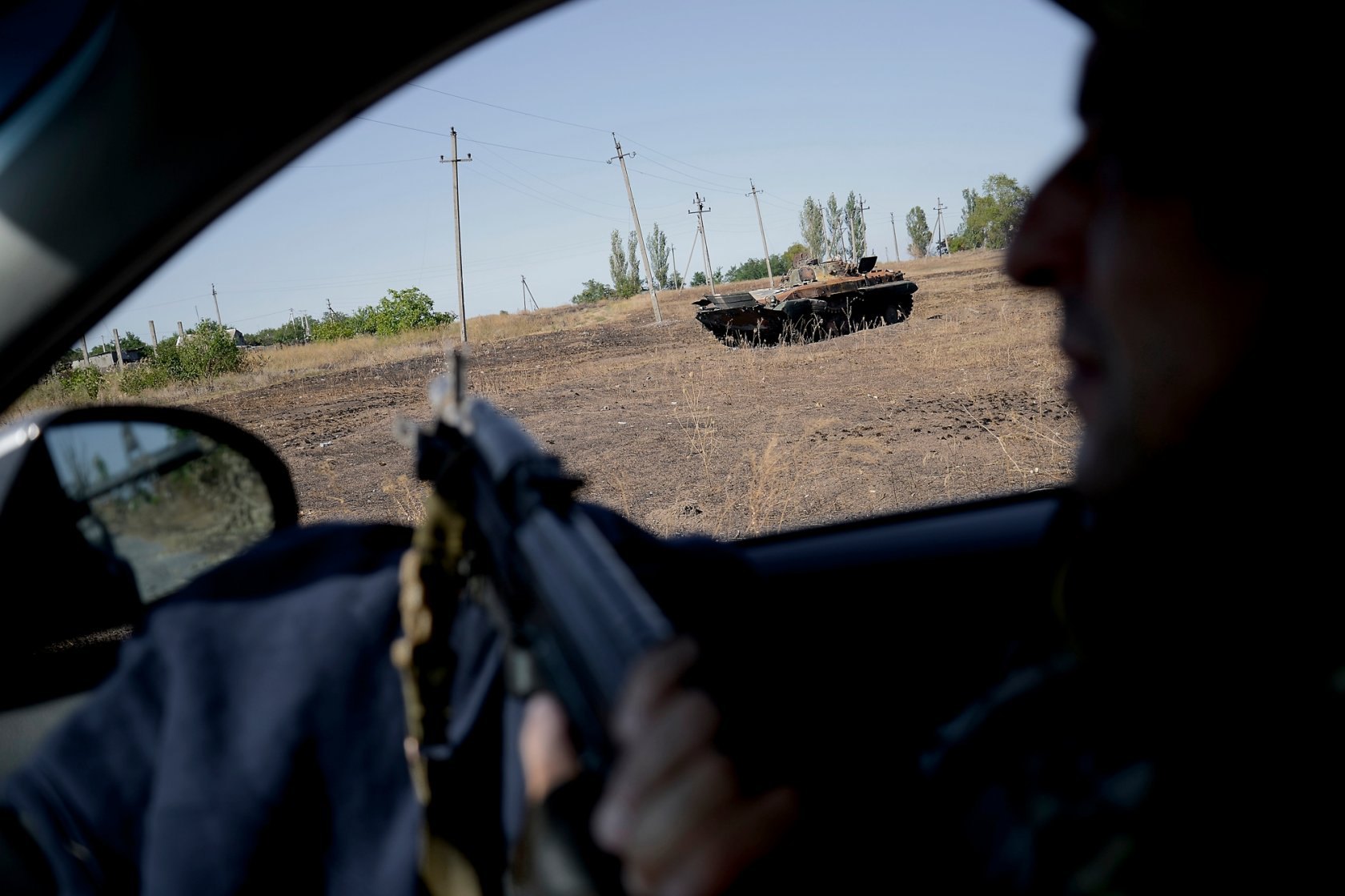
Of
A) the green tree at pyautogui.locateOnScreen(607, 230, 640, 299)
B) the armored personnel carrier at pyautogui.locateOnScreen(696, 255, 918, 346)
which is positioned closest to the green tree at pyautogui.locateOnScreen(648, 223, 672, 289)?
the green tree at pyautogui.locateOnScreen(607, 230, 640, 299)

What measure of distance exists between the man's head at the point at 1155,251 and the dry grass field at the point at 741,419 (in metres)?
0.23

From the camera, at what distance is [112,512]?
1.46 m

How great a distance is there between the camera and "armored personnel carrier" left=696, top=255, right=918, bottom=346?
1827 centimetres

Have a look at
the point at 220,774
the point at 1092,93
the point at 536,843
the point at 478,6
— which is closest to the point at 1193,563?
the point at 1092,93

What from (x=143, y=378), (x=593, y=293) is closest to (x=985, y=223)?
(x=143, y=378)

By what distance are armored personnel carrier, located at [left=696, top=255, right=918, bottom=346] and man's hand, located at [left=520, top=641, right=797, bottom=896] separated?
16.8 meters

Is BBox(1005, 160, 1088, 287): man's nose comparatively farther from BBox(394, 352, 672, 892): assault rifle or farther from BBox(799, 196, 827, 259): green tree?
BBox(799, 196, 827, 259): green tree

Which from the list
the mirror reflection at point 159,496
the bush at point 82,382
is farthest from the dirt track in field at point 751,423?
the bush at point 82,382

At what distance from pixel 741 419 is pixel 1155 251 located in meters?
8.29

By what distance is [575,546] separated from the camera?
2.78 feet

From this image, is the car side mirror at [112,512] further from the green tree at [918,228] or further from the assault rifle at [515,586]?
the green tree at [918,228]

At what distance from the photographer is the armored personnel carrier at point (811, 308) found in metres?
18.3

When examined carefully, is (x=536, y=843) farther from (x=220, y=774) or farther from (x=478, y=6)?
(x=478, y=6)

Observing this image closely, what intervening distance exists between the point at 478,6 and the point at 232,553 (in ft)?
3.29
